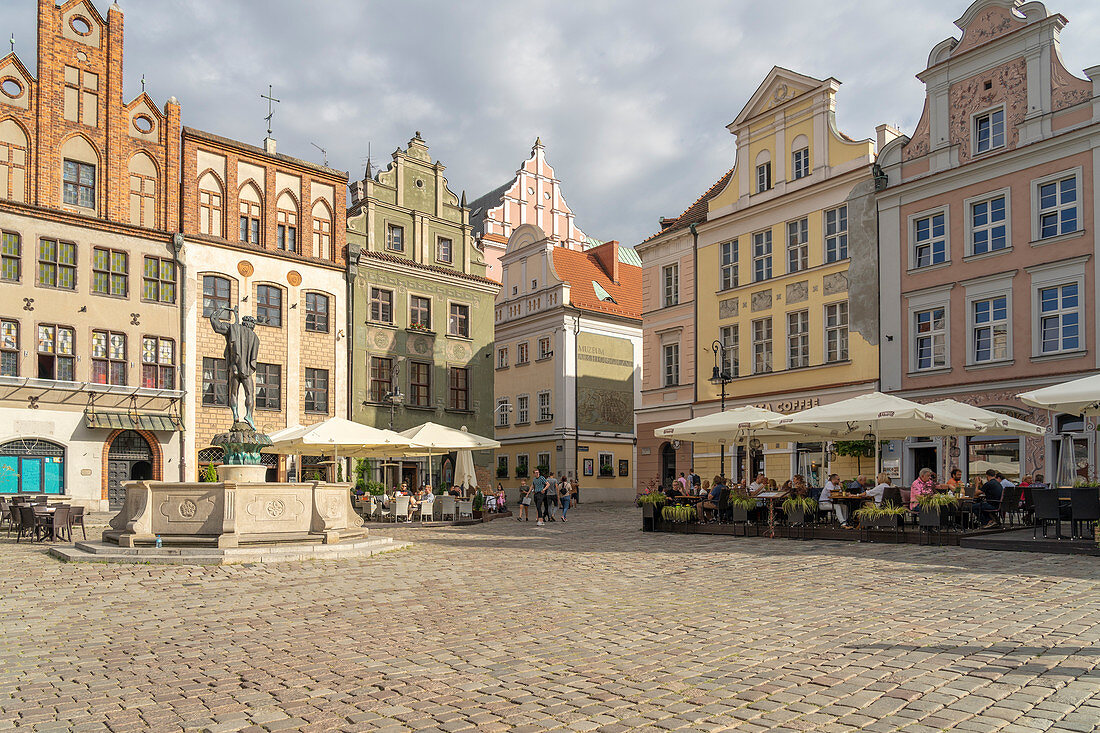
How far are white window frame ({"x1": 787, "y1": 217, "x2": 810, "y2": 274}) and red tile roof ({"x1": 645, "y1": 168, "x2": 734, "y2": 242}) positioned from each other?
4619mm

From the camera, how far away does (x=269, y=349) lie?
117 ft

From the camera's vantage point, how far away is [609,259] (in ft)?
174

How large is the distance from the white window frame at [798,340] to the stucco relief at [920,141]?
6.04m

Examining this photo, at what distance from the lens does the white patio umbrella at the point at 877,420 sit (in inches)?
707

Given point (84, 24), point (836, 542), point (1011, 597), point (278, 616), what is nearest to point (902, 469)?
point (836, 542)

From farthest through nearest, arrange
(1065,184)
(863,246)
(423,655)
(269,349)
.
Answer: (269,349), (863,246), (1065,184), (423,655)

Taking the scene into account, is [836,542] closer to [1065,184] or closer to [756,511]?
[756,511]

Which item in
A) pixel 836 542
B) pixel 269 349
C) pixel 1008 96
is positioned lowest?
pixel 836 542

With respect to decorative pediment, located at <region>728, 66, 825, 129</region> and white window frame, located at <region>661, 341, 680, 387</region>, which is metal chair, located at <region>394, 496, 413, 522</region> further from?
decorative pediment, located at <region>728, 66, 825, 129</region>

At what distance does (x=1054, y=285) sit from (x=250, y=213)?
92.1 ft

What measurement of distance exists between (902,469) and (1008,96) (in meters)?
11.4

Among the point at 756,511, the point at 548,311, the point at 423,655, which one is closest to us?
the point at 423,655

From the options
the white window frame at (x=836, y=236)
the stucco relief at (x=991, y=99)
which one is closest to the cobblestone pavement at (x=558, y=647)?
the stucco relief at (x=991, y=99)

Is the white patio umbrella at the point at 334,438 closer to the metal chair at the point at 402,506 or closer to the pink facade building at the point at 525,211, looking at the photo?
the metal chair at the point at 402,506
